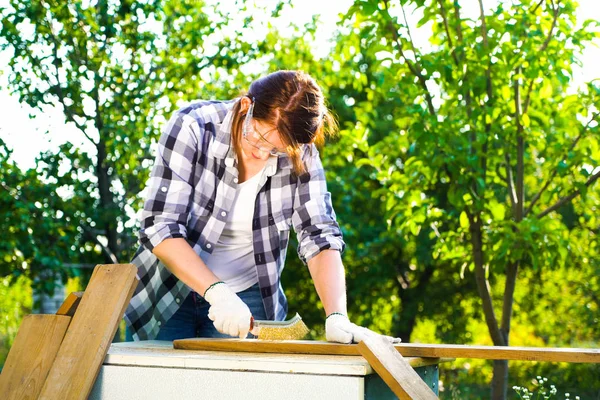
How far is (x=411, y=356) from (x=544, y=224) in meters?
1.90

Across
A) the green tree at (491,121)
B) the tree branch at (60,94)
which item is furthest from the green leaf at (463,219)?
the tree branch at (60,94)

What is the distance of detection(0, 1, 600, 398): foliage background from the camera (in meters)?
3.72

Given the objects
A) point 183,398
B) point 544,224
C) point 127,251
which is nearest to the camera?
point 183,398

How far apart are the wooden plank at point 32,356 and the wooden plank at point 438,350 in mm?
426

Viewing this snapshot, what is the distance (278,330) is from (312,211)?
58cm

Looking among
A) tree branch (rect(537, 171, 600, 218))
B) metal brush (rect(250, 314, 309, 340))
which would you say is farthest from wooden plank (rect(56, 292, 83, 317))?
tree branch (rect(537, 171, 600, 218))

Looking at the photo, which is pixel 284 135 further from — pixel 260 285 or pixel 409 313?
pixel 409 313

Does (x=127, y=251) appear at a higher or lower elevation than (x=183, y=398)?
lower

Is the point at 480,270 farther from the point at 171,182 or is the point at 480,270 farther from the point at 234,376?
the point at 234,376

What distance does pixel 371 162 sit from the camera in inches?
165

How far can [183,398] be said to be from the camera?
1.78 meters

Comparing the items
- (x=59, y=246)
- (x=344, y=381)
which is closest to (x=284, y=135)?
(x=344, y=381)

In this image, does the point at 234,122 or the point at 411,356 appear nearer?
the point at 411,356

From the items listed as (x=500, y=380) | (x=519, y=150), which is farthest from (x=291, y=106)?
(x=500, y=380)
